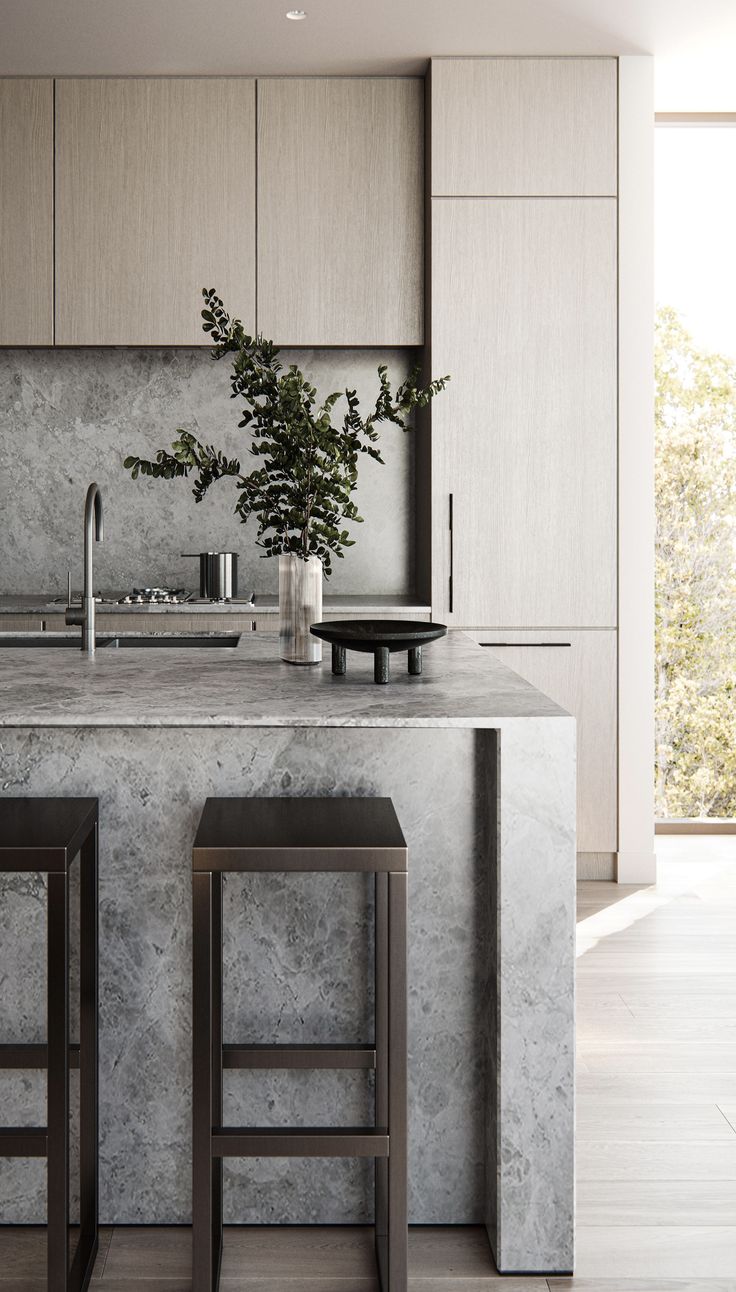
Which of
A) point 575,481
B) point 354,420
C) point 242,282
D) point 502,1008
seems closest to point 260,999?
point 502,1008

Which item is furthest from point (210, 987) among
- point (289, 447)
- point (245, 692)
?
point (289, 447)

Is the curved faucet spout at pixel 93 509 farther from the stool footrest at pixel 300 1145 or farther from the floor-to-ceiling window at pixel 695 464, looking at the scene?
the floor-to-ceiling window at pixel 695 464

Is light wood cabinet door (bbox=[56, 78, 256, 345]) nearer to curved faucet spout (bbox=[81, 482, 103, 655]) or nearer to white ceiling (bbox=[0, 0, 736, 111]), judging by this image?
white ceiling (bbox=[0, 0, 736, 111])

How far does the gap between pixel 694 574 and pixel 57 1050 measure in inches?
148

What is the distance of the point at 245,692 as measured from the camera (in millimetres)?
2160

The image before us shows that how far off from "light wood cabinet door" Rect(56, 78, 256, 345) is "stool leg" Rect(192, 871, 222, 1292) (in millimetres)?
3169

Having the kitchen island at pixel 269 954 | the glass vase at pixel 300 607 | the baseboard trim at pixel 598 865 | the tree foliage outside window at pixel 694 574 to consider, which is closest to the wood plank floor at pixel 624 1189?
the kitchen island at pixel 269 954

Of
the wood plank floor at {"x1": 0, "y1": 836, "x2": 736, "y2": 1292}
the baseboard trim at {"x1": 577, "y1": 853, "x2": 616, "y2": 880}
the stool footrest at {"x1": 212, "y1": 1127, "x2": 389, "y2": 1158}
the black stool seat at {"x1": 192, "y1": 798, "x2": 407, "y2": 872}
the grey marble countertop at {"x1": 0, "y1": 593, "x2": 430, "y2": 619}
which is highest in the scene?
the grey marble countertop at {"x1": 0, "y1": 593, "x2": 430, "y2": 619}

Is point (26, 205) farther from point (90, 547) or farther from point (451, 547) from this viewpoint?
point (90, 547)

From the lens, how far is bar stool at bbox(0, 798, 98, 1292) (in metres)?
1.68

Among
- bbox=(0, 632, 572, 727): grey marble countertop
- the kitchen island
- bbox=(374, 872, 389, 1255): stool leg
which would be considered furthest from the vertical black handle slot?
bbox=(374, 872, 389, 1255): stool leg

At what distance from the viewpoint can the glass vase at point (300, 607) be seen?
2.60m

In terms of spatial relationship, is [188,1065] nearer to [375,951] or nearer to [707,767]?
[375,951]

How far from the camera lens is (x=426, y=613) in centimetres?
436
